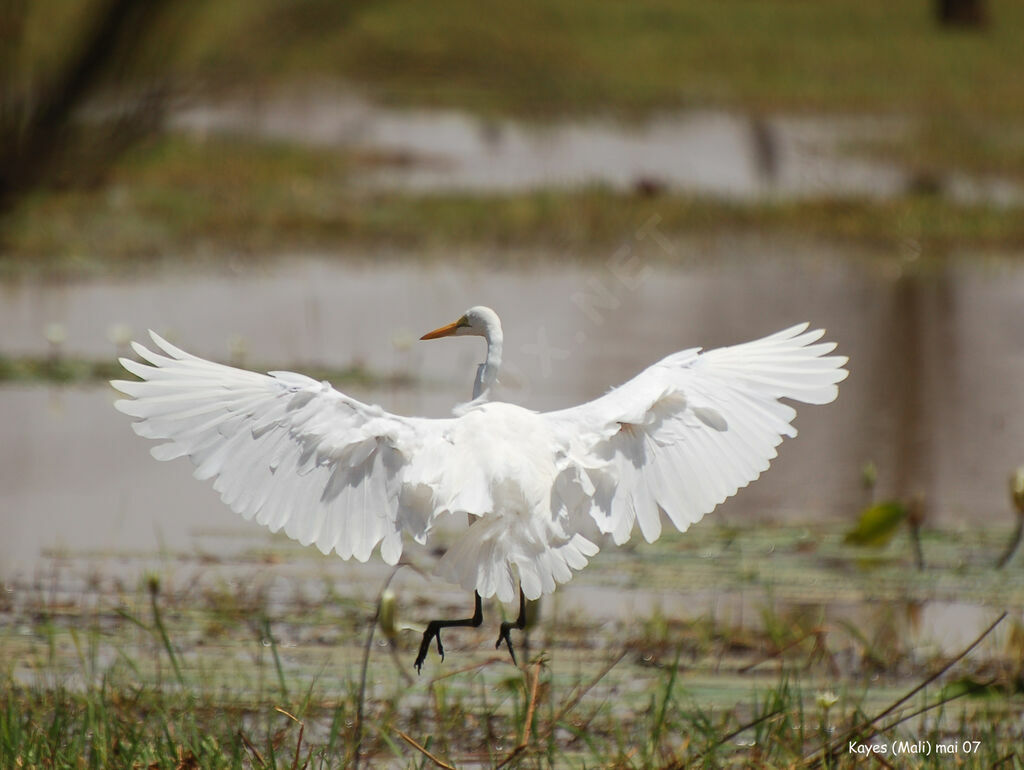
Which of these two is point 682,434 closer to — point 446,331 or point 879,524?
point 446,331

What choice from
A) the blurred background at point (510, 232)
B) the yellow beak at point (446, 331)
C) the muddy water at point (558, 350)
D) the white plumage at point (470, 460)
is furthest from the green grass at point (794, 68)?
the white plumage at point (470, 460)

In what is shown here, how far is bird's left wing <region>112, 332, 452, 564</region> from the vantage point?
9.48ft

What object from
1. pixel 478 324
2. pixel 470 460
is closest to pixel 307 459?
pixel 470 460

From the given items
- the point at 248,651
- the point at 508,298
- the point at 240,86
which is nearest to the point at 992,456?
the point at 508,298

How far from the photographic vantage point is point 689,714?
10.7ft

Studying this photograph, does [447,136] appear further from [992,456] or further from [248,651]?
[248,651]

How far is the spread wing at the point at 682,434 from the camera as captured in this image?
295 cm

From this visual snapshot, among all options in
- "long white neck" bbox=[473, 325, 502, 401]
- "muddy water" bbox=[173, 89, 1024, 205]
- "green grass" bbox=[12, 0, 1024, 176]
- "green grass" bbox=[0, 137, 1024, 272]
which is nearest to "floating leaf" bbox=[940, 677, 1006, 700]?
"long white neck" bbox=[473, 325, 502, 401]

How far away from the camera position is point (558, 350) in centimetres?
823

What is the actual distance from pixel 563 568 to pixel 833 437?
4.31 m

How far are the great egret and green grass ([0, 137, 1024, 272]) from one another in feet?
22.9

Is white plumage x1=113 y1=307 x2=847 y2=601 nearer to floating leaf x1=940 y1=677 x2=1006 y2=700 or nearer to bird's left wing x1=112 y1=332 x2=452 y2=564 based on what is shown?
bird's left wing x1=112 y1=332 x2=452 y2=564

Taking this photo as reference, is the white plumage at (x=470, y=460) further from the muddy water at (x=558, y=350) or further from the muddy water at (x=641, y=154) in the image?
the muddy water at (x=641, y=154)

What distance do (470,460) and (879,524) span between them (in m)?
1.97
